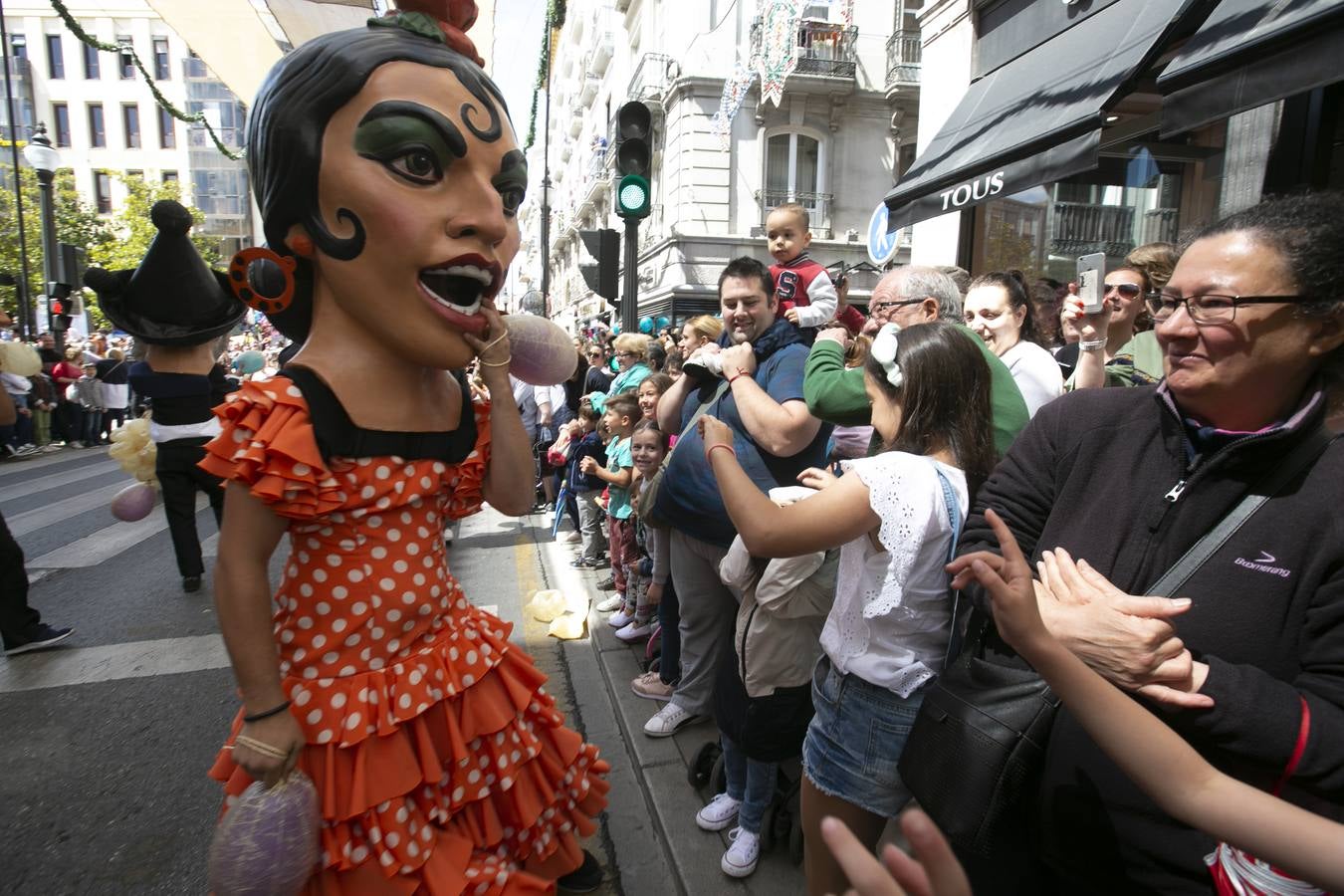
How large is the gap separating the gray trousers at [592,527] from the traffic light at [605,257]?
1558mm

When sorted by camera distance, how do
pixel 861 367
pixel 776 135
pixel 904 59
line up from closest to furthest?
pixel 861 367
pixel 904 59
pixel 776 135

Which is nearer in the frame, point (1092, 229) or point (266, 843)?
point (266, 843)

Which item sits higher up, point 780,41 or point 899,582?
point 780,41

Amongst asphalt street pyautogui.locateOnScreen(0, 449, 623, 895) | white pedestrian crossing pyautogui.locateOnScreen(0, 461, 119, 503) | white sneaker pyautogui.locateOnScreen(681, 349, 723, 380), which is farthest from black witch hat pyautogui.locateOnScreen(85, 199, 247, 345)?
white pedestrian crossing pyautogui.locateOnScreen(0, 461, 119, 503)

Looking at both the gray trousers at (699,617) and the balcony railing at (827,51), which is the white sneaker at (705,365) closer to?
the gray trousers at (699,617)

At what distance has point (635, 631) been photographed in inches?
153

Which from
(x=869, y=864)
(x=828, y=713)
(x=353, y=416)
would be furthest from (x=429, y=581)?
(x=869, y=864)

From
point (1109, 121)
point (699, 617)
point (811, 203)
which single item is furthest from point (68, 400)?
point (811, 203)

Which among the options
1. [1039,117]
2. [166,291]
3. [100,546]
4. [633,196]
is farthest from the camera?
[100,546]

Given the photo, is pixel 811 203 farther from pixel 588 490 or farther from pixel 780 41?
pixel 588 490

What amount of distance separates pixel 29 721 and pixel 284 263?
9.43 feet

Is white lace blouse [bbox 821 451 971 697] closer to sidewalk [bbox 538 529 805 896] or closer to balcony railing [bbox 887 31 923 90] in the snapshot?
sidewalk [bbox 538 529 805 896]

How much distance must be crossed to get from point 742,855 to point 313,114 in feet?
7.61

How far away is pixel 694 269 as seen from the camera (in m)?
19.2
